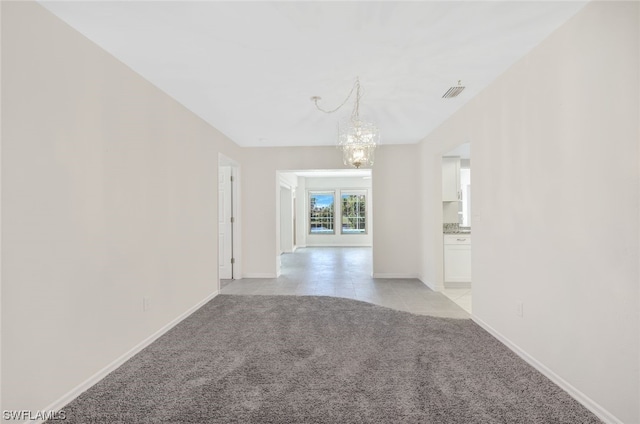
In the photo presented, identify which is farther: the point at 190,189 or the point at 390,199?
the point at 390,199

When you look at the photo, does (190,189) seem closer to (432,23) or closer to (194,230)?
(194,230)

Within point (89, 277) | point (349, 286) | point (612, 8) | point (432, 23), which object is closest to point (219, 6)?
point (432, 23)

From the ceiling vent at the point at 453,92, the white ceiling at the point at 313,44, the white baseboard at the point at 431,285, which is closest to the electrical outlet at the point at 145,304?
the white ceiling at the point at 313,44

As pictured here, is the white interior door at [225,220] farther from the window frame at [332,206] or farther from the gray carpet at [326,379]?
the window frame at [332,206]

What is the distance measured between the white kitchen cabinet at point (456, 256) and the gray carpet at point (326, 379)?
5.31 ft

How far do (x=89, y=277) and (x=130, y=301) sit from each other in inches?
22.1

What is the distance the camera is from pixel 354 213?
39.2 ft

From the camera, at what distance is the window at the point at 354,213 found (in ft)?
39.0

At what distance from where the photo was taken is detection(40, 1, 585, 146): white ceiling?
6.70 feet

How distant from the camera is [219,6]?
2.00m

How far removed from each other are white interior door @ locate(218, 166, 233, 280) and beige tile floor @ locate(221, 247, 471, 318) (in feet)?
1.21

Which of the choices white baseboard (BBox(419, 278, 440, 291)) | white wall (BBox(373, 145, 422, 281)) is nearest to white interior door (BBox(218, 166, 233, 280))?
white wall (BBox(373, 145, 422, 281))

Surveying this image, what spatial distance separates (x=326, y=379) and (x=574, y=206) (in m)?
2.08

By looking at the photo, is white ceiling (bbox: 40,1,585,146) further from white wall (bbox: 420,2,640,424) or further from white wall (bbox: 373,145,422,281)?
white wall (bbox: 373,145,422,281)
